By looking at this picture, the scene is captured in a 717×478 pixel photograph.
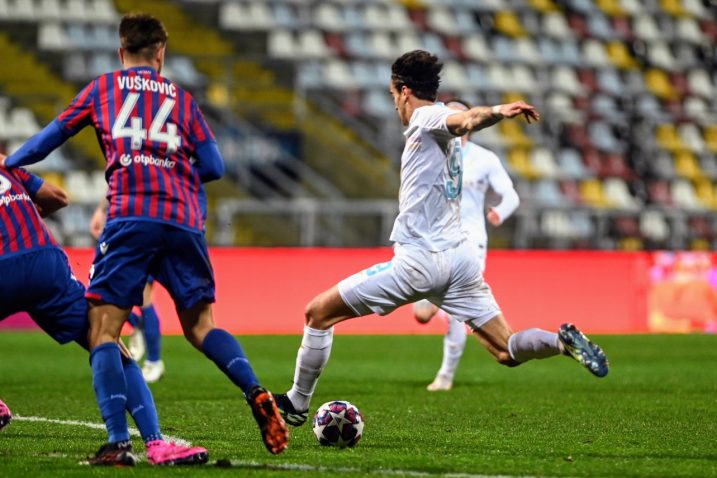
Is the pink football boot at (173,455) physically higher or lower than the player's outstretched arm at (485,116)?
lower

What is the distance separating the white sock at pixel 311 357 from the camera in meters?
7.09

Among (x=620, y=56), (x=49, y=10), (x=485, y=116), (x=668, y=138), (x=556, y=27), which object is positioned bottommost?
(x=485, y=116)

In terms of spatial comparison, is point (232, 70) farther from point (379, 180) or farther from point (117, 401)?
point (117, 401)

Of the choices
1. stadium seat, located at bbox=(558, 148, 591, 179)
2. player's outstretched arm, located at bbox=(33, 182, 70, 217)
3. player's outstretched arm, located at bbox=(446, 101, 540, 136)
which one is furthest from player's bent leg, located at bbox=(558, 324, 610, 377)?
stadium seat, located at bbox=(558, 148, 591, 179)

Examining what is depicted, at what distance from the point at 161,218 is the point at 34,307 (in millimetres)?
756

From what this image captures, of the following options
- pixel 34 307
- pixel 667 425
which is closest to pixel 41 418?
pixel 34 307

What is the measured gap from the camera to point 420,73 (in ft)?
22.7

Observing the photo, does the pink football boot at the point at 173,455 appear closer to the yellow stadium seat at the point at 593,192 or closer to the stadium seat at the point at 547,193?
the stadium seat at the point at 547,193

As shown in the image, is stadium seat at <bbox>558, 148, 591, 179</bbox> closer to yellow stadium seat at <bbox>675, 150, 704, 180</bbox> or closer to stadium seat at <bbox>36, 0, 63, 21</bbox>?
yellow stadium seat at <bbox>675, 150, 704, 180</bbox>

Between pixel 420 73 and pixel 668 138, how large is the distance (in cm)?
2037

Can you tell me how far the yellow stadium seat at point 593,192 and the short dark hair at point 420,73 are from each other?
58.4 feet

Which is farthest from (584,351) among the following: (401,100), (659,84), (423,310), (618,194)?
(659,84)

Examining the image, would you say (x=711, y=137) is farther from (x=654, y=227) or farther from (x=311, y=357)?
(x=311, y=357)

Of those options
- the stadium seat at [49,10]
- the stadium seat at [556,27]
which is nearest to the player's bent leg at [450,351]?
the stadium seat at [49,10]
